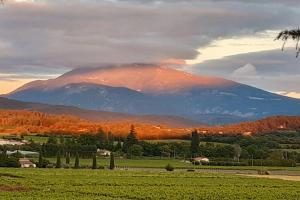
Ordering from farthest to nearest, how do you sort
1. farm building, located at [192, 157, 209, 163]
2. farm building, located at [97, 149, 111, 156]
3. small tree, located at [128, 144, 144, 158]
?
farm building, located at [97, 149, 111, 156]
small tree, located at [128, 144, 144, 158]
farm building, located at [192, 157, 209, 163]

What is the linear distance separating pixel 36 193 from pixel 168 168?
81134mm

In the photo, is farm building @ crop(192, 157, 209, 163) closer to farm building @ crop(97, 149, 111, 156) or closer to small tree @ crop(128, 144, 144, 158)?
small tree @ crop(128, 144, 144, 158)

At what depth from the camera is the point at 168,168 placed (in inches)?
5281

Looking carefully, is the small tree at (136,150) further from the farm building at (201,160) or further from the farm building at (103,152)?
the farm building at (201,160)

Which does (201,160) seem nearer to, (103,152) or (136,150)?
(136,150)

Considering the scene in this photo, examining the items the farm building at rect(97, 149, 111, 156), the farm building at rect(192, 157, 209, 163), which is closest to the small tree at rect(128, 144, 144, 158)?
the farm building at rect(97, 149, 111, 156)

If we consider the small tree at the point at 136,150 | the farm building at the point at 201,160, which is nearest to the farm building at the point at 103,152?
the small tree at the point at 136,150

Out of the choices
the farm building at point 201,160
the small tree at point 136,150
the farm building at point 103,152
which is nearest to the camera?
the farm building at point 201,160

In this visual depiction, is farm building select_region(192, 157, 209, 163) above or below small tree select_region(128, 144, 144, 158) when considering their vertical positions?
below

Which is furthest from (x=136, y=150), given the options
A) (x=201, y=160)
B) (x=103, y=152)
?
(x=201, y=160)

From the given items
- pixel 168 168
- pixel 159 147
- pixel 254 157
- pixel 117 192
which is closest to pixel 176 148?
pixel 159 147

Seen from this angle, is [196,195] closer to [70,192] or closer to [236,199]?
[236,199]

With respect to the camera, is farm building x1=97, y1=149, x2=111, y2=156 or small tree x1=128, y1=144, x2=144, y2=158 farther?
farm building x1=97, y1=149, x2=111, y2=156

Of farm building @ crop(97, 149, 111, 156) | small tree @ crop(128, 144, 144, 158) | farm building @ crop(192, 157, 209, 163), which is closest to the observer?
farm building @ crop(192, 157, 209, 163)
